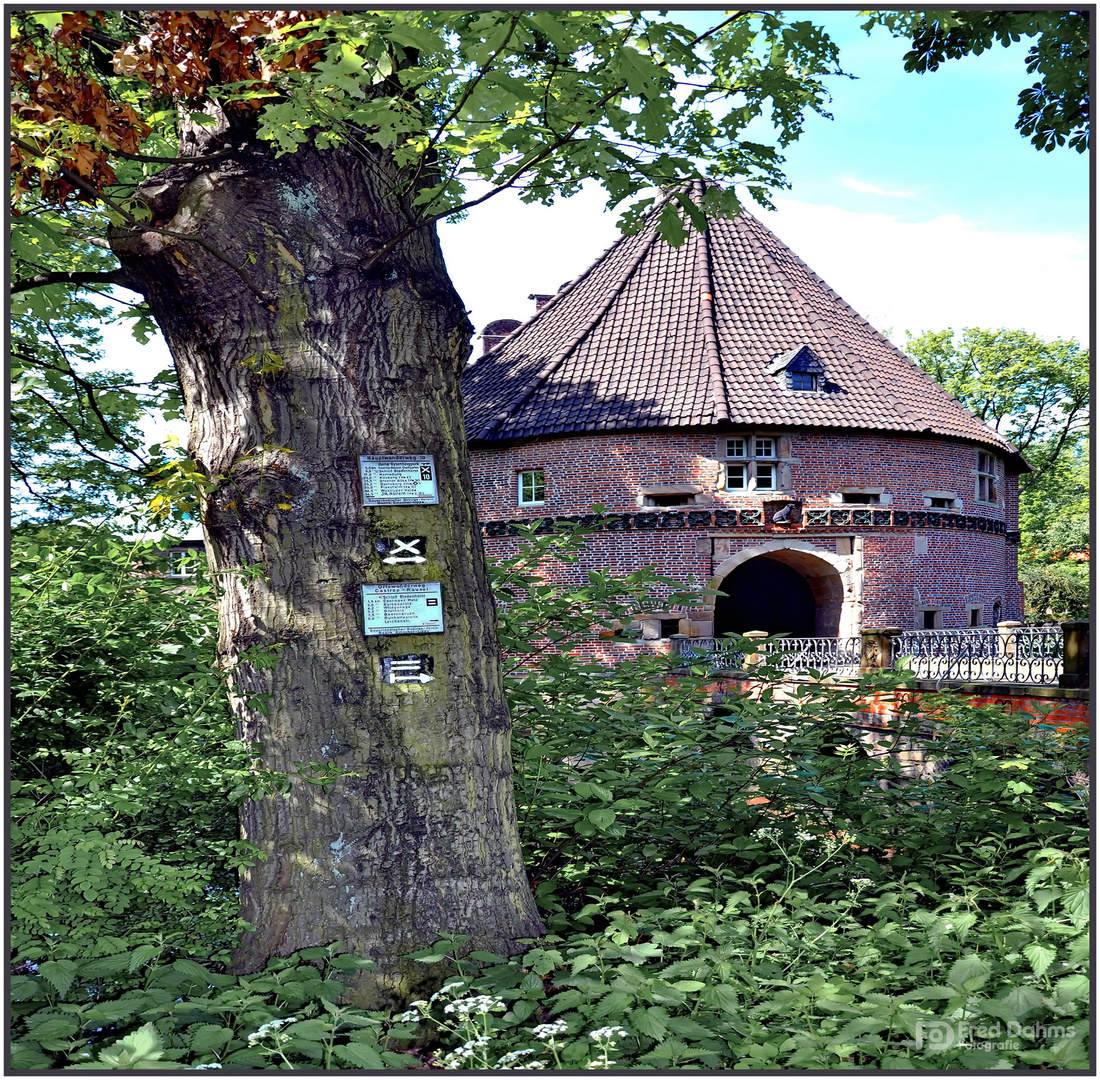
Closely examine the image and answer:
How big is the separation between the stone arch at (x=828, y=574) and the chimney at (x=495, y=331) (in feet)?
38.8

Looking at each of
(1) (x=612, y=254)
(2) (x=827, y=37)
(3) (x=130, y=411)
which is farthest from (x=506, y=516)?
(2) (x=827, y=37)

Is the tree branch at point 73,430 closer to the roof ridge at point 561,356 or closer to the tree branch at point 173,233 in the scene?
the tree branch at point 173,233

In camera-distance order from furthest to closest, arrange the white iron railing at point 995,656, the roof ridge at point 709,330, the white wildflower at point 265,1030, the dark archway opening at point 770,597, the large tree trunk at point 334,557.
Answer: the dark archway opening at point 770,597, the roof ridge at point 709,330, the white iron railing at point 995,656, the large tree trunk at point 334,557, the white wildflower at point 265,1030

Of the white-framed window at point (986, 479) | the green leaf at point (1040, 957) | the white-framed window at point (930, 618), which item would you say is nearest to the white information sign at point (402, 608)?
the green leaf at point (1040, 957)

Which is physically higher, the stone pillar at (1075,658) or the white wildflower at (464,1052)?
the stone pillar at (1075,658)

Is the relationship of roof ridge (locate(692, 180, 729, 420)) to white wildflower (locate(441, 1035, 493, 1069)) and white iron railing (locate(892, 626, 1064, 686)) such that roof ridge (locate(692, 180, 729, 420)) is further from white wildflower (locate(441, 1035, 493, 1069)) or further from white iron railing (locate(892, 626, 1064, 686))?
white wildflower (locate(441, 1035, 493, 1069))

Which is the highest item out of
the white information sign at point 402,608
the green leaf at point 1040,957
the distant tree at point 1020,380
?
the distant tree at point 1020,380

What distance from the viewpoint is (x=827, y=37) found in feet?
12.2

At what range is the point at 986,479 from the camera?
22.8 metres

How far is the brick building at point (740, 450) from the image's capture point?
1891 centimetres

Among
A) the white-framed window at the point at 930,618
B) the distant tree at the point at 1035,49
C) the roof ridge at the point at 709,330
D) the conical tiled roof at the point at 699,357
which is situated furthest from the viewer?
the white-framed window at the point at 930,618

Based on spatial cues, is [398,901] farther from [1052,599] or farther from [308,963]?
[1052,599]

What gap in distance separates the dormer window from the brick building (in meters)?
0.05

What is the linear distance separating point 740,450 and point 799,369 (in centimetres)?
244
